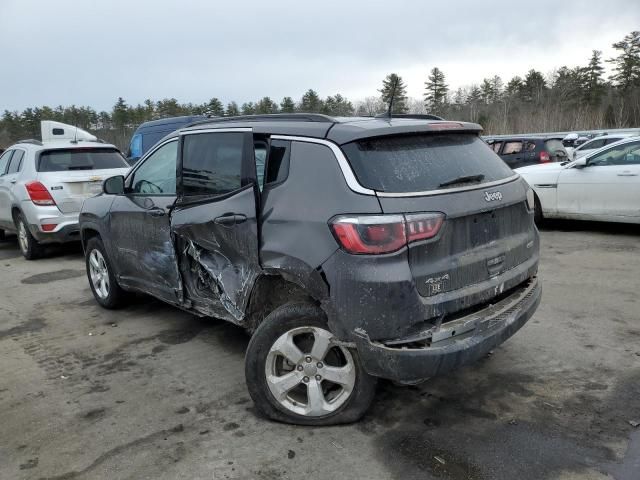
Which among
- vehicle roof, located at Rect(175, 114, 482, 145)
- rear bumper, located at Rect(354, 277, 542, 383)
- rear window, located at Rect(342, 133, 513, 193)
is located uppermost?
vehicle roof, located at Rect(175, 114, 482, 145)

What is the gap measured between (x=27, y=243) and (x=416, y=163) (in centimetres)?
763

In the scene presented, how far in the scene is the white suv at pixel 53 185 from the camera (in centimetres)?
821

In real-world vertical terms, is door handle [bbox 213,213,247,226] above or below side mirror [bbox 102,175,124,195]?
below

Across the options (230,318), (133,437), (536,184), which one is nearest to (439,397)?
(230,318)

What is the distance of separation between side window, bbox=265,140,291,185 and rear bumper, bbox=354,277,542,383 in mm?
1076

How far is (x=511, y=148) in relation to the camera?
45.8 ft

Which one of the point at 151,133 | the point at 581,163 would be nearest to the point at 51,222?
the point at 151,133

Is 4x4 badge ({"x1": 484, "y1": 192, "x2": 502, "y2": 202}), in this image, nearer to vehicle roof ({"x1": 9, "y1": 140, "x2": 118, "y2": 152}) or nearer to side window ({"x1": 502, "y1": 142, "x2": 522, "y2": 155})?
vehicle roof ({"x1": 9, "y1": 140, "x2": 118, "y2": 152})

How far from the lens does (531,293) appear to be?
3.58 m

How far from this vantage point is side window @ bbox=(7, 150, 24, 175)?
8.96 metres

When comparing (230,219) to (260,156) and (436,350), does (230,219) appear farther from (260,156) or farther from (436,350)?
(436,350)

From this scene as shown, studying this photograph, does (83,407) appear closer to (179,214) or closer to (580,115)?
(179,214)

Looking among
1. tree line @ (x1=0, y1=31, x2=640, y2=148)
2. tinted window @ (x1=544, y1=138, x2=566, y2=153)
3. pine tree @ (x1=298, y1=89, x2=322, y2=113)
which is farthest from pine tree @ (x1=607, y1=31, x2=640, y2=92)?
tinted window @ (x1=544, y1=138, x2=566, y2=153)

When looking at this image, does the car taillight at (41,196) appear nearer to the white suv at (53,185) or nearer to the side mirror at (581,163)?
the white suv at (53,185)
